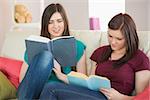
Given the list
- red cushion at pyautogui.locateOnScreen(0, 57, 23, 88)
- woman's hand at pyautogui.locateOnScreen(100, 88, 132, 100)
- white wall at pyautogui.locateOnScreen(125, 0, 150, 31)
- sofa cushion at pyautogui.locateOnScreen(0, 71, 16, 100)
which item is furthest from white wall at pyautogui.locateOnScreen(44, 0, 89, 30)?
Result: woman's hand at pyautogui.locateOnScreen(100, 88, 132, 100)

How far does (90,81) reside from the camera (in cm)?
137

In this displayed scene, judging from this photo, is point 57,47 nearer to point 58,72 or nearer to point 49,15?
point 58,72

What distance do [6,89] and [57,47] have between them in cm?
45

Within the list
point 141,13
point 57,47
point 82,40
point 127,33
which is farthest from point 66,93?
point 141,13

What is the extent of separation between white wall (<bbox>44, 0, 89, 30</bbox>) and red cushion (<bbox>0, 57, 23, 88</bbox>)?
1804 mm

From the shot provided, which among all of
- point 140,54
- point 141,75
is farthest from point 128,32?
point 141,75

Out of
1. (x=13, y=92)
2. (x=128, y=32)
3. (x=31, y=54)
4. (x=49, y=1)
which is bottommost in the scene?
(x=13, y=92)

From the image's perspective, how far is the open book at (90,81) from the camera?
4.42ft

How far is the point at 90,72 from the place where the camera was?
1791 mm

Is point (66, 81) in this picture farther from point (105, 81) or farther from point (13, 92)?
point (13, 92)

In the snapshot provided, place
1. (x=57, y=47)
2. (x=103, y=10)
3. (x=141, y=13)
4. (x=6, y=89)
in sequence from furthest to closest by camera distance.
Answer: (x=103, y=10), (x=141, y=13), (x=6, y=89), (x=57, y=47)

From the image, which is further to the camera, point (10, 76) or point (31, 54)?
point (10, 76)

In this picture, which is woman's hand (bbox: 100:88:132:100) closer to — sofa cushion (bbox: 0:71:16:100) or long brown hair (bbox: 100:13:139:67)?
long brown hair (bbox: 100:13:139:67)

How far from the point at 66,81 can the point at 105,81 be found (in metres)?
0.28
